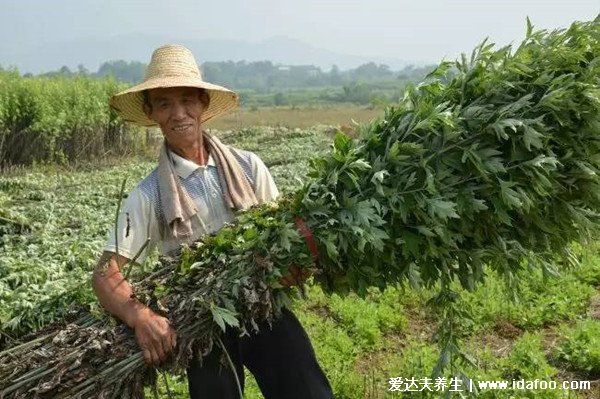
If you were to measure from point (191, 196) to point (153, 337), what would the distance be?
2.48ft

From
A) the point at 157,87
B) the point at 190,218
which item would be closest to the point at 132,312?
the point at 190,218

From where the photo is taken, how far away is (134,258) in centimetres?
289

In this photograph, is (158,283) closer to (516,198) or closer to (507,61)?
(516,198)

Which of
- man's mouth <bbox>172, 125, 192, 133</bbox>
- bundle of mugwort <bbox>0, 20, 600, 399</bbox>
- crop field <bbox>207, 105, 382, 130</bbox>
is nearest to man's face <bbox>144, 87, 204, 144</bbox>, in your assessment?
man's mouth <bbox>172, 125, 192, 133</bbox>

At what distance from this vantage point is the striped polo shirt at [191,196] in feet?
9.98

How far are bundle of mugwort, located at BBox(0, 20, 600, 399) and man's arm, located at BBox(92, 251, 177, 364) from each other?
6cm

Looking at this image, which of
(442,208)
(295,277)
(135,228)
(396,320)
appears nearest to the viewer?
(442,208)

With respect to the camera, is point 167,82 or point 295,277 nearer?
point 295,277

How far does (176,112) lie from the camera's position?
127 inches

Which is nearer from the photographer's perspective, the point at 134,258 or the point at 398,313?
the point at 134,258

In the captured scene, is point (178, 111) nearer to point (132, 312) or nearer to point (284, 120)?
point (132, 312)

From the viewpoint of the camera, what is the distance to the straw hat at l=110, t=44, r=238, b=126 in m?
3.20

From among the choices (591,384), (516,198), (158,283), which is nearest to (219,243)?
(158,283)

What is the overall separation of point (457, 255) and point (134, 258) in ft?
4.71
